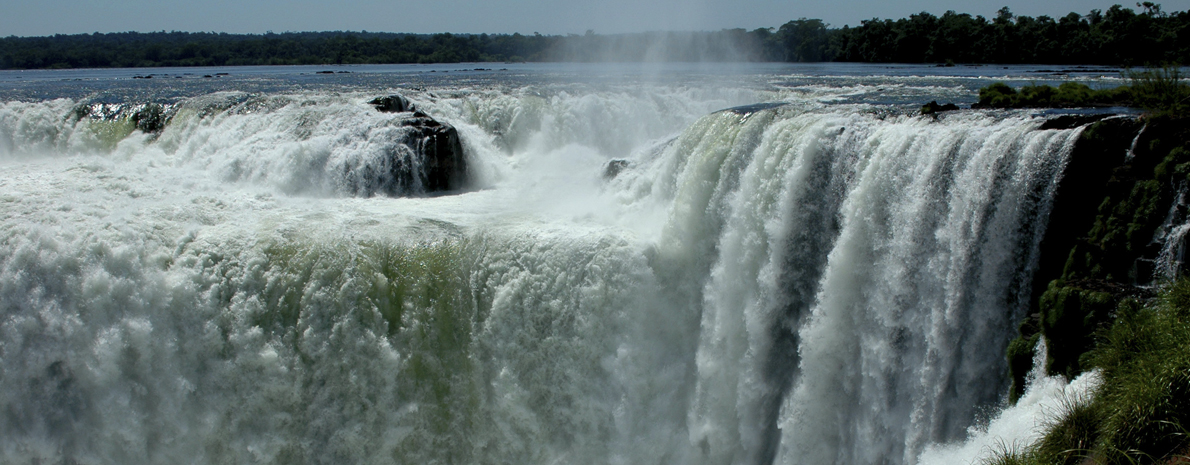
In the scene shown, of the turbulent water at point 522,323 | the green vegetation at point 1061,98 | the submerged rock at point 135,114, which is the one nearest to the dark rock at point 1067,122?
the turbulent water at point 522,323

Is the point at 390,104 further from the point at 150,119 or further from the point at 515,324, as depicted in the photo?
the point at 515,324

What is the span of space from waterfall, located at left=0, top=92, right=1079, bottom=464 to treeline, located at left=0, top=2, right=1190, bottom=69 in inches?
280

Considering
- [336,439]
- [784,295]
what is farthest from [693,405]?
[336,439]

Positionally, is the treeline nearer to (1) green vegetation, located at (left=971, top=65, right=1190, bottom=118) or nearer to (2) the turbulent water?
(1) green vegetation, located at (left=971, top=65, right=1190, bottom=118)

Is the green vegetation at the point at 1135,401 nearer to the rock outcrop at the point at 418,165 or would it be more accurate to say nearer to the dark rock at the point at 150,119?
the rock outcrop at the point at 418,165

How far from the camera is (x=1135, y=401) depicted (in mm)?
5117

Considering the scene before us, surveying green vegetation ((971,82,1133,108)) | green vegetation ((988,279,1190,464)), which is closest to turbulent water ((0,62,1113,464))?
green vegetation ((988,279,1190,464))

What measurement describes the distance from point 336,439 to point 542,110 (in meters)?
11.0

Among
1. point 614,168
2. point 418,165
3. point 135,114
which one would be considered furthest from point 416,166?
point 135,114

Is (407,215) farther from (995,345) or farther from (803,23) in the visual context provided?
(803,23)

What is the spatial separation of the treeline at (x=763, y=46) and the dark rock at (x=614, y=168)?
7.77m

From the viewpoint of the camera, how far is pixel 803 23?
1957 inches

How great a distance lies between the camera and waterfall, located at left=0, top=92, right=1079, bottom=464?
319 inches

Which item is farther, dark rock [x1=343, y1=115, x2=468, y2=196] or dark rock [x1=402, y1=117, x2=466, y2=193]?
dark rock [x1=402, y1=117, x2=466, y2=193]
